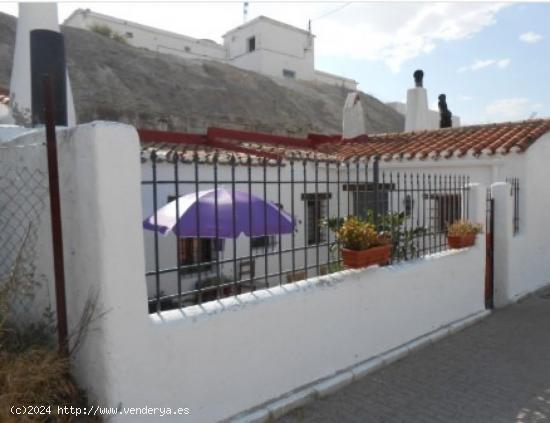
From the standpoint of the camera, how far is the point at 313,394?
3957 mm

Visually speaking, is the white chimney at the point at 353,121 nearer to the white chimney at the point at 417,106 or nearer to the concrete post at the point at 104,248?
the white chimney at the point at 417,106

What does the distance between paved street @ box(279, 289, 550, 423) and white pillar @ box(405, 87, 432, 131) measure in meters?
10.4

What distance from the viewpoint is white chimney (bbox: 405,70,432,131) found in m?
15.1

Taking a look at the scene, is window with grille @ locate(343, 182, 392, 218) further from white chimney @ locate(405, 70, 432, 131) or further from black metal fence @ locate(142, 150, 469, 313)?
white chimney @ locate(405, 70, 432, 131)

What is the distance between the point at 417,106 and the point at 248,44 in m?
24.9

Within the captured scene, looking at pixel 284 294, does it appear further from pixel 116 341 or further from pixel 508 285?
pixel 508 285

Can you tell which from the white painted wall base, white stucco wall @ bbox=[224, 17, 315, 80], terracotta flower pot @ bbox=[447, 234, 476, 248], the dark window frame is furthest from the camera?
the dark window frame

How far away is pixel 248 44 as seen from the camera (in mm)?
36750

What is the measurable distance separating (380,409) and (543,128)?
7883mm

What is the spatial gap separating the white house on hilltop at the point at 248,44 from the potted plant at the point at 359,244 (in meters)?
33.0

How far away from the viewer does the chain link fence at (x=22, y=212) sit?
119 inches

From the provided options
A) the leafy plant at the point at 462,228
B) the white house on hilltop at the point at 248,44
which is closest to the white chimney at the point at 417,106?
the leafy plant at the point at 462,228

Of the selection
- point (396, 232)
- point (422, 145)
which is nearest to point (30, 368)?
point (396, 232)

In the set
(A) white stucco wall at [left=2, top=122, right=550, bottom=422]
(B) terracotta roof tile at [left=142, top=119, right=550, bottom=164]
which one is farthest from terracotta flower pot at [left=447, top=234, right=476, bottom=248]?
(B) terracotta roof tile at [left=142, top=119, right=550, bottom=164]
